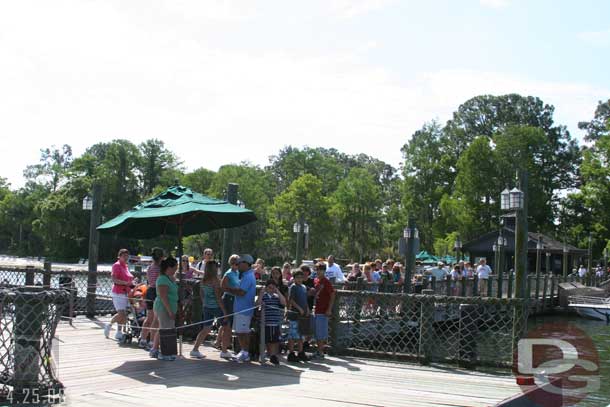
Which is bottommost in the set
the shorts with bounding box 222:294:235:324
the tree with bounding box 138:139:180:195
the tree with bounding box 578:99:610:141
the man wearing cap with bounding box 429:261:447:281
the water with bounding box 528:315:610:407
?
the water with bounding box 528:315:610:407

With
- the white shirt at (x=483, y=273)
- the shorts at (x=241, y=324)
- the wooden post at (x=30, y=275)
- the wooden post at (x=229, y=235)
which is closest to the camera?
the shorts at (x=241, y=324)

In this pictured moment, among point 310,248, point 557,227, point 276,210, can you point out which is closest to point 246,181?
point 276,210

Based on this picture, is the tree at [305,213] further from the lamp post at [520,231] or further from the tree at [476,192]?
the lamp post at [520,231]

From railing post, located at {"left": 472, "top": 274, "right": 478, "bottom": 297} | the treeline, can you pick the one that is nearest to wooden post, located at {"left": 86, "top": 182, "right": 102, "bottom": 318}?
railing post, located at {"left": 472, "top": 274, "right": 478, "bottom": 297}

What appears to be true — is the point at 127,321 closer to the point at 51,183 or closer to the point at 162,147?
the point at 162,147

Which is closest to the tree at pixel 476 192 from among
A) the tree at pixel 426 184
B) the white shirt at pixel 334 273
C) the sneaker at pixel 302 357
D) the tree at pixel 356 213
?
the tree at pixel 426 184

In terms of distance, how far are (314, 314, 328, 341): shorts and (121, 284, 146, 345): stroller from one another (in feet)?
10.3

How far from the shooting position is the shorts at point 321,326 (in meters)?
11.5

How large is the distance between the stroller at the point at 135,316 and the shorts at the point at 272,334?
8.83 feet

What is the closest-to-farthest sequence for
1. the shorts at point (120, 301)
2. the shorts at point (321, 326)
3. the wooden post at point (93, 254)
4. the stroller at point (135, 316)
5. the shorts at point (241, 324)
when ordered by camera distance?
the shorts at point (241, 324) → the shorts at point (321, 326) → the stroller at point (135, 316) → the shorts at point (120, 301) → the wooden post at point (93, 254)

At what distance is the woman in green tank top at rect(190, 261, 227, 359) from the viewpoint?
36.4 ft

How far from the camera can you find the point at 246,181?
193ft

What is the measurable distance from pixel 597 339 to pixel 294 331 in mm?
18406

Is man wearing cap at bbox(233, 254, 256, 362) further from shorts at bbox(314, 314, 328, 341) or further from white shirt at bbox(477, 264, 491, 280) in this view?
white shirt at bbox(477, 264, 491, 280)
